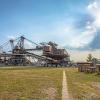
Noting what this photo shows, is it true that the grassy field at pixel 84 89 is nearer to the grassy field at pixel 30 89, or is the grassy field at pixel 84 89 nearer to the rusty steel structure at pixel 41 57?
the grassy field at pixel 30 89

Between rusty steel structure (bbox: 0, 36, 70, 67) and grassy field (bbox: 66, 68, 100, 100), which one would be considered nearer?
grassy field (bbox: 66, 68, 100, 100)

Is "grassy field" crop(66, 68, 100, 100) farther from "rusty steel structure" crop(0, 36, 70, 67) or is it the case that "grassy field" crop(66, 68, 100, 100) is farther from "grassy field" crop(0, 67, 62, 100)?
"rusty steel structure" crop(0, 36, 70, 67)

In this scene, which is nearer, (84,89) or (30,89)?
(30,89)

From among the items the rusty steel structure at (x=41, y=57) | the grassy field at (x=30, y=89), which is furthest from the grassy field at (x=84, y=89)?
the rusty steel structure at (x=41, y=57)

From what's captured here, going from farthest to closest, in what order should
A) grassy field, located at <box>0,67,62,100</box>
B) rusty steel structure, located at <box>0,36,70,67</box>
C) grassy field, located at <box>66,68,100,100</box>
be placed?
rusty steel structure, located at <box>0,36,70,67</box>
grassy field, located at <box>66,68,100,100</box>
grassy field, located at <box>0,67,62,100</box>

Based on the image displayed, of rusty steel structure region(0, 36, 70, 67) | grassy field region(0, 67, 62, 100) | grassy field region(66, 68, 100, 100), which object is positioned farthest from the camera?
rusty steel structure region(0, 36, 70, 67)

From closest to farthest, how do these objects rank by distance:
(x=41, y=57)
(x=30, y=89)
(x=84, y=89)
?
(x=30, y=89)
(x=84, y=89)
(x=41, y=57)

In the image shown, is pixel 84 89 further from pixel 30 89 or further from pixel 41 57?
pixel 41 57

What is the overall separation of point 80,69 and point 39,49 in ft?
406

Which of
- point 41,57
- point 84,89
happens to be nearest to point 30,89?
point 84,89

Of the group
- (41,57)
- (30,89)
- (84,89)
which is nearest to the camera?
(30,89)

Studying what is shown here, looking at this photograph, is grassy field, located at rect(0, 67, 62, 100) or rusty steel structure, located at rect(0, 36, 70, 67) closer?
grassy field, located at rect(0, 67, 62, 100)

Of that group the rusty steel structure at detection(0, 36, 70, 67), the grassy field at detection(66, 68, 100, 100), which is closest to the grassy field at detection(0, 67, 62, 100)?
the grassy field at detection(66, 68, 100, 100)

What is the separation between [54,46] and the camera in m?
176
